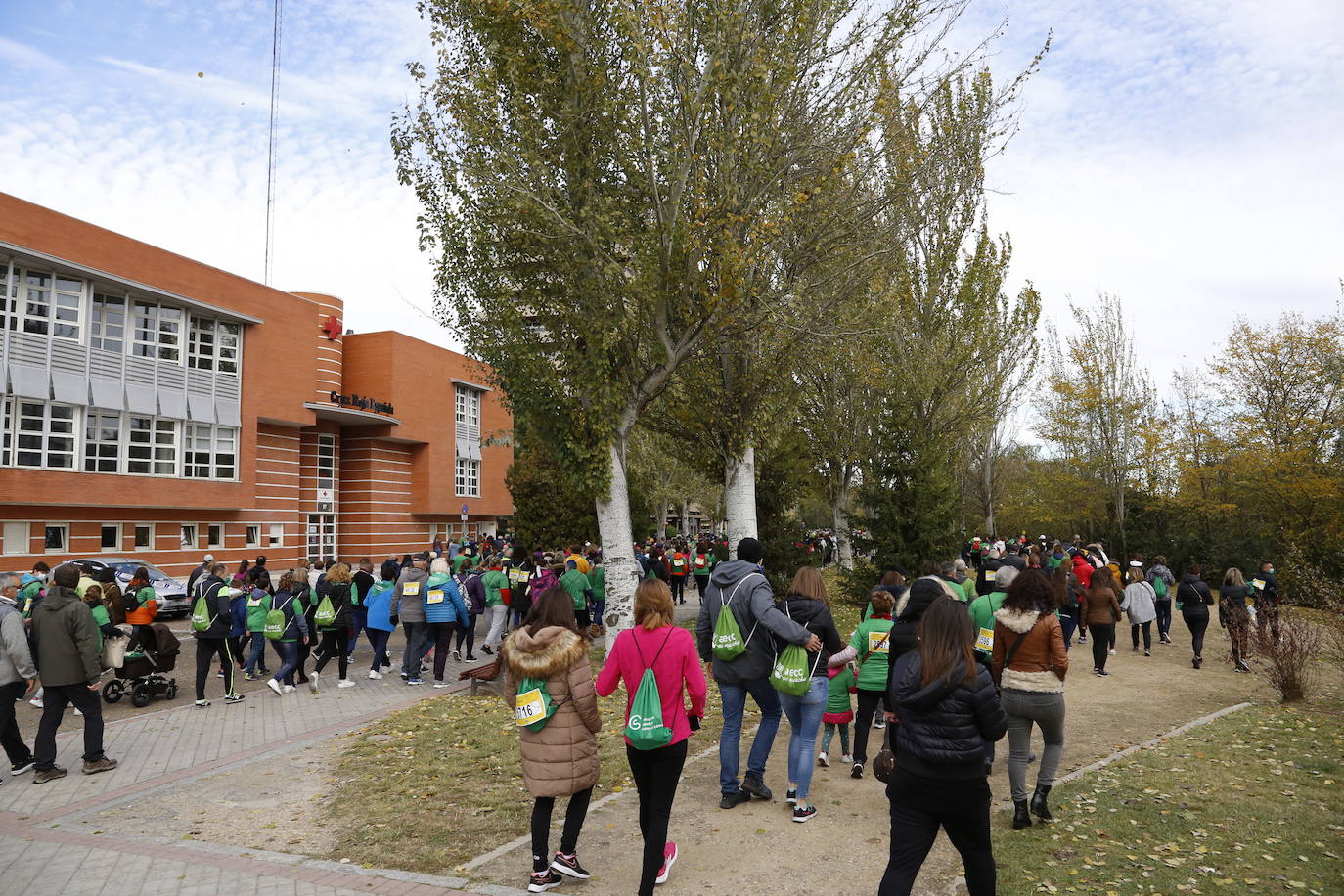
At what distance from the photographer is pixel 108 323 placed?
27.8 metres

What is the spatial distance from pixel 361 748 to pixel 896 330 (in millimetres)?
17885

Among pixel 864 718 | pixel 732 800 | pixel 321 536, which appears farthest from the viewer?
pixel 321 536

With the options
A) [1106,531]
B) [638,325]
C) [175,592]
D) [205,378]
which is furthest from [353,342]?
[1106,531]

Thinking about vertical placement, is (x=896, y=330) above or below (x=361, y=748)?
above

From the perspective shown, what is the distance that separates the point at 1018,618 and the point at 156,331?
3221 centimetres

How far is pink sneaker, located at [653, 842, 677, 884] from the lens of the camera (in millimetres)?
4924

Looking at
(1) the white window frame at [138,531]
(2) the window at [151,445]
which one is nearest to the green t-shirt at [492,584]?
(2) the window at [151,445]

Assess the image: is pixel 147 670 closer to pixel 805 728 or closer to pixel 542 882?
pixel 542 882

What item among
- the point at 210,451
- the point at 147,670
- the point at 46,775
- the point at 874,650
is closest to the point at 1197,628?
the point at 874,650

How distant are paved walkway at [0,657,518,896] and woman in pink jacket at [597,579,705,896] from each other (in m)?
1.03

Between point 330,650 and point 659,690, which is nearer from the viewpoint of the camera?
point 659,690

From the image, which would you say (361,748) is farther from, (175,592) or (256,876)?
(175,592)

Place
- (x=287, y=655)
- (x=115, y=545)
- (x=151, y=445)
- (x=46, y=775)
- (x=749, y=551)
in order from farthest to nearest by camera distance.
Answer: (x=151, y=445) → (x=115, y=545) → (x=287, y=655) → (x=46, y=775) → (x=749, y=551)

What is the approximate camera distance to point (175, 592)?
71.5ft
